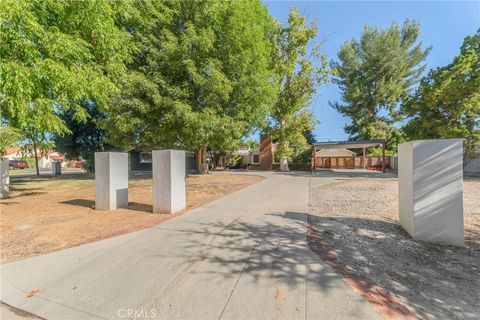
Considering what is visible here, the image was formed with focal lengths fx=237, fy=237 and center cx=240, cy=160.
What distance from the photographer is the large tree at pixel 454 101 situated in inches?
583

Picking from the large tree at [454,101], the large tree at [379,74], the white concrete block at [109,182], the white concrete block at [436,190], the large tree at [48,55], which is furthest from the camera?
the large tree at [379,74]

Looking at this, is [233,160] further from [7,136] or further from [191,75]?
[7,136]

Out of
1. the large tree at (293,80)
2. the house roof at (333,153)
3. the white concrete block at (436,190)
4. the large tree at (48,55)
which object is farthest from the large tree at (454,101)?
the large tree at (48,55)

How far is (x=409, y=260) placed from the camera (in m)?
3.62

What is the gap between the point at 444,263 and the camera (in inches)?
140

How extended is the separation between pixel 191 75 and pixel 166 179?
7760 millimetres

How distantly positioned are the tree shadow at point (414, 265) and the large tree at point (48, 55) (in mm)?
6943

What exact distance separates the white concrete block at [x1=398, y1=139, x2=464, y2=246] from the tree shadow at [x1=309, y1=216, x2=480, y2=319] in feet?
0.82

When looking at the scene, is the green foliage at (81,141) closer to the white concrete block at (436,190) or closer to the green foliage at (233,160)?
the green foliage at (233,160)

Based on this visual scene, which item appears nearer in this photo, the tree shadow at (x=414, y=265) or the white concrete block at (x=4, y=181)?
the tree shadow at (x=414, y=265)

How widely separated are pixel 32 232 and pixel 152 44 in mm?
11183

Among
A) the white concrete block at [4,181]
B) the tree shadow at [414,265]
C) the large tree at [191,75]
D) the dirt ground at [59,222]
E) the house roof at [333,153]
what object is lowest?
the tree shadow at [414,265]

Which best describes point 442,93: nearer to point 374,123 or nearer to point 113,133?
point 374,123

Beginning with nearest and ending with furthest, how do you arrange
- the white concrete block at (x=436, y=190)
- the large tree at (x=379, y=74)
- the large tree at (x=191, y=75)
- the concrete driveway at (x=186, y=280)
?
the concrete driveway at (x=186, y=280), the white concrete block at (x=436, y=190), the large tree at (x=191, y=75), the large tree at (x=379, y=74)
